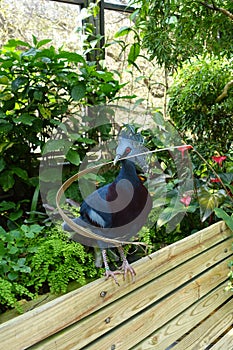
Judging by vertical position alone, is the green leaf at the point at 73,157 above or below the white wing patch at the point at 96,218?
above

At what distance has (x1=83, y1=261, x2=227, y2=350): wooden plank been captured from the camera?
1115mm

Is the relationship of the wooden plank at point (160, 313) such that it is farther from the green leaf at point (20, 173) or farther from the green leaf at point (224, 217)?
the green leaf at point (20, 173)

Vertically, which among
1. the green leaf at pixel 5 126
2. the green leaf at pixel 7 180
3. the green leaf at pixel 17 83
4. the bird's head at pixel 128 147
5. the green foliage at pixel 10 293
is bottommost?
the green foliage at pixel 10 293

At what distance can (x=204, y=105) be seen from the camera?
221cm

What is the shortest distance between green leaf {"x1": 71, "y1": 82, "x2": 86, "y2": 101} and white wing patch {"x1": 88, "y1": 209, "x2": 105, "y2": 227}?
2.06 feet

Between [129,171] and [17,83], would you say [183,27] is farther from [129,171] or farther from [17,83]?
[129,171]

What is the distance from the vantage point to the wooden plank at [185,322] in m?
1.27

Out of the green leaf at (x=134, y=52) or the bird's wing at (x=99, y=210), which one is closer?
the bird's wing at (x=99, y=210)

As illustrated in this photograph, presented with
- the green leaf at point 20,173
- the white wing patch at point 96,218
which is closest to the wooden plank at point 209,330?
the white wing patch at point 96,218

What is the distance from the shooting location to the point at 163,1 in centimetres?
165

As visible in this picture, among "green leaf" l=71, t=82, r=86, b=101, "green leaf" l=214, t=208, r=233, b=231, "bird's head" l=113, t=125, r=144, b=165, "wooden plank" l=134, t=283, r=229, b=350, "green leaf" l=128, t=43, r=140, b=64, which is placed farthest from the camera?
"green leaf" l=128, t=43, r=140, b=64

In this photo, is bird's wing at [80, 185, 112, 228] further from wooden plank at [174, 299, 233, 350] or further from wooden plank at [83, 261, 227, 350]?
wooden plank at [174, 299, 233, 350]

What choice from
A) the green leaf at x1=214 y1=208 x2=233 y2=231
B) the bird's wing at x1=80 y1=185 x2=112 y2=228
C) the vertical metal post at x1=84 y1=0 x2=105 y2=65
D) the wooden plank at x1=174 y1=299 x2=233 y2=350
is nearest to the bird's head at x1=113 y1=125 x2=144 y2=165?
the bird's wing at x1=80 y1=185 x2=112 y2=228

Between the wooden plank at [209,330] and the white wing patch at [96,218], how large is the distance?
0.66 m
